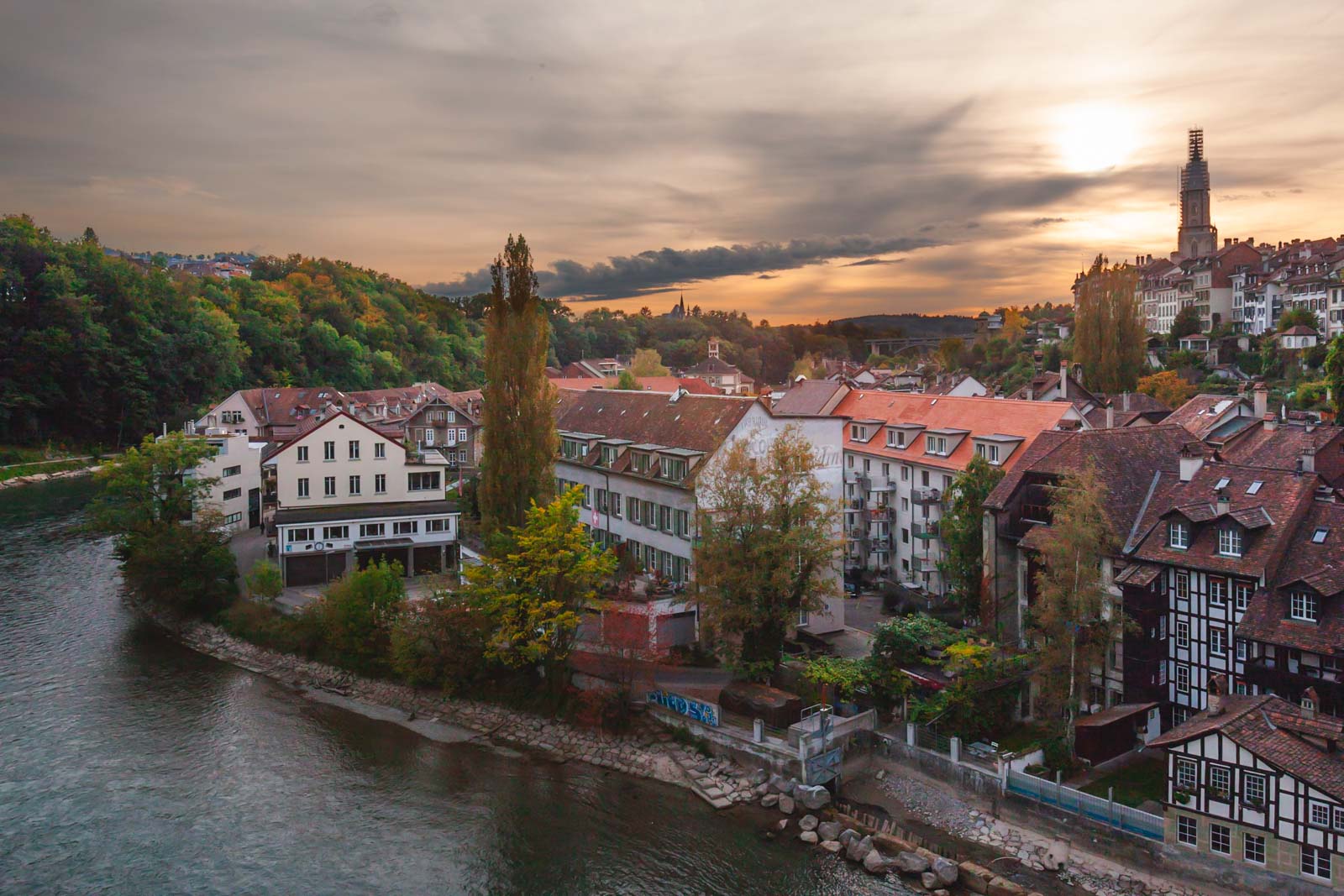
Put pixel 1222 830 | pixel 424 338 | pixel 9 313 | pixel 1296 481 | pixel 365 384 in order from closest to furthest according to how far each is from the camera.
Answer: pixel 1222 830, pixel 1296 481, pixel 9 313, pixel 365 384, pixel 424 338

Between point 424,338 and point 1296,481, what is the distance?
11922cm

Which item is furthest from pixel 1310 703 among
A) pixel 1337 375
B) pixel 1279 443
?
pixel 1337 375

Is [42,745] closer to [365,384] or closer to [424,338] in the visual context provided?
[365,384]

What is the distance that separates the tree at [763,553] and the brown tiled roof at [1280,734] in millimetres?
10702

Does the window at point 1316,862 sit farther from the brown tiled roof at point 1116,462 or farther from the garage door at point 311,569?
the garage door at point 311,569

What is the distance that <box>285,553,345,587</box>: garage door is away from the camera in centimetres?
3991

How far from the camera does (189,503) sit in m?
41.8

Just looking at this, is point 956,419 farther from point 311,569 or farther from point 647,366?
point 647,366

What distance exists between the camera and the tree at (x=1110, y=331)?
196 feet

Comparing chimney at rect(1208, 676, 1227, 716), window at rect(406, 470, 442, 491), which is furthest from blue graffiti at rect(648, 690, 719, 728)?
window at rect(406, 470, 442, 491)

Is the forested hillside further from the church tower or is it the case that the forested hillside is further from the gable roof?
the church tower

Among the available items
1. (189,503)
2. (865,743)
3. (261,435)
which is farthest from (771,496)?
(261,435)

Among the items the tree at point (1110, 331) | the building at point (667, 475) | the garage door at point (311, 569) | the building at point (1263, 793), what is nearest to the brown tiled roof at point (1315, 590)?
the building at point (1263, 793)

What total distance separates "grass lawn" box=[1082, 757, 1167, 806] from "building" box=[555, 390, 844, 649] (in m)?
9.70
